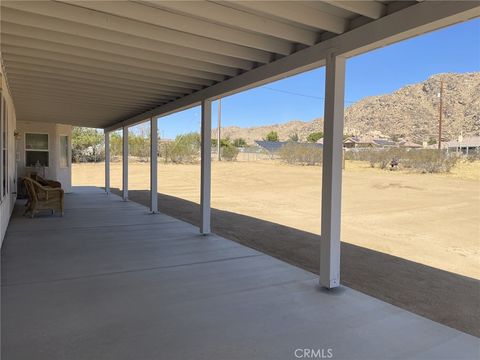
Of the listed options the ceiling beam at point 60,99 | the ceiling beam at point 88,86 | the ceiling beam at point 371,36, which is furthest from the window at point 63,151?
the ceiling beam at point 371,36

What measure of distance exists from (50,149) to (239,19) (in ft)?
37.4

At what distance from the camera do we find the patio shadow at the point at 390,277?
3.59 m

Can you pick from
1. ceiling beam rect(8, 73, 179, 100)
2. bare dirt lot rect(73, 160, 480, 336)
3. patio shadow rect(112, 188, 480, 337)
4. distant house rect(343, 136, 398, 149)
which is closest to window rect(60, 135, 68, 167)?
bare dirt lot rect(73, 160, 480, 336)

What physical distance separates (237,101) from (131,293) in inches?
2245

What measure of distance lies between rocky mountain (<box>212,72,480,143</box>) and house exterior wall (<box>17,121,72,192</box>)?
39.7 metres

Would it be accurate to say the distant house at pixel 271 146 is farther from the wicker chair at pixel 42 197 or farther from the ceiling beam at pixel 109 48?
the ceiling beam at pixel 109 48

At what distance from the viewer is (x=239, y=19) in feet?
11.4

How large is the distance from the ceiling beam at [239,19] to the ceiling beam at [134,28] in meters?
0.56

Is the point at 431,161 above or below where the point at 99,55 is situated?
below

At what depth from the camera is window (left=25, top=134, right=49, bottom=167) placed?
41.1 feet

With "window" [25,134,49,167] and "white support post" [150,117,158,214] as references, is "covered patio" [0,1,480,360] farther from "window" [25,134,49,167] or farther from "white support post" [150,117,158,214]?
"window" [25,134,49,167]

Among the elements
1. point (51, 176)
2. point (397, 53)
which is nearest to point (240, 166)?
point (51, 176)

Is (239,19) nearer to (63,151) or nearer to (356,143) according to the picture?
(63,151)

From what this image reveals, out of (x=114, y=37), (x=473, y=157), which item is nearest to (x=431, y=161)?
(x=473, y=157)
